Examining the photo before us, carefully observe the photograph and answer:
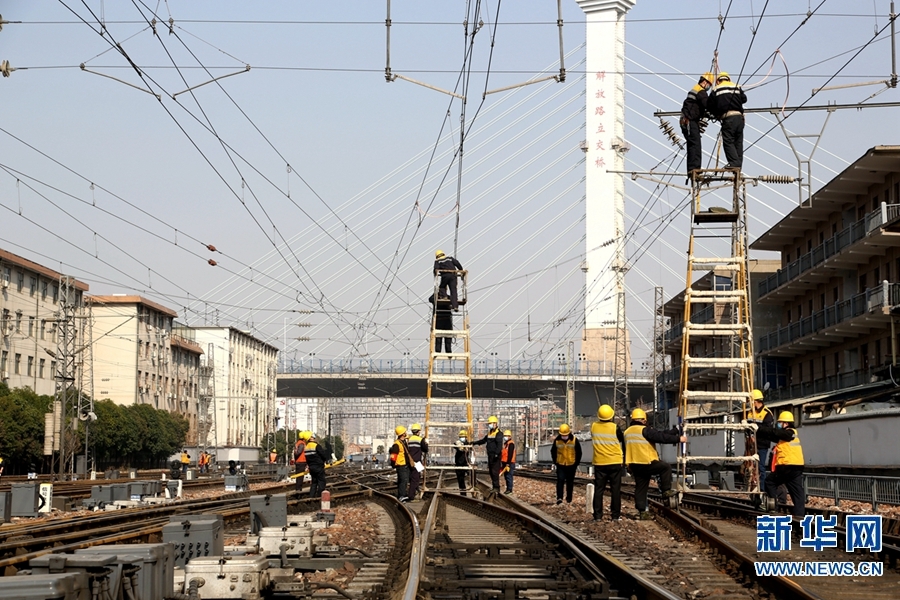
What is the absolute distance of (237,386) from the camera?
136 metres

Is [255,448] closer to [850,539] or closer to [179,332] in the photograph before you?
[179,332]

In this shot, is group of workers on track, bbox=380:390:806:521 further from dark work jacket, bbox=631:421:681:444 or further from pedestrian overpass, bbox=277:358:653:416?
pedestrian overpass, bbox=277:358:653:416

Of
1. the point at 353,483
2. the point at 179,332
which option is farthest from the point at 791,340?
the point at 179,332

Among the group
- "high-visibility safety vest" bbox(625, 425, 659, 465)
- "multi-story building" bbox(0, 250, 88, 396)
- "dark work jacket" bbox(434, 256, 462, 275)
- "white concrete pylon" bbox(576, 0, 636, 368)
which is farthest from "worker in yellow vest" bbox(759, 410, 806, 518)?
"white concrete pylon" bbox(576, 0, 636, 368)

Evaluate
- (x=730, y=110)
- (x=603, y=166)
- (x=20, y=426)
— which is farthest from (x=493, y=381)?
(x=730, y=110)

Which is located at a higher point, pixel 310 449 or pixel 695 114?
pixel 695 114

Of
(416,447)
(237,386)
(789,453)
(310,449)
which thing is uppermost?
(237,386)

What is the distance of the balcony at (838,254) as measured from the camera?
49.8m

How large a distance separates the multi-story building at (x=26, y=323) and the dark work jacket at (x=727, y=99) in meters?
59.8

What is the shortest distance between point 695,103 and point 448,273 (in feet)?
37.0

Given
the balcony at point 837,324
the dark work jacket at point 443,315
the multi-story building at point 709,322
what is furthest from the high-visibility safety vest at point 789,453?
the multi-story building at point 709,322

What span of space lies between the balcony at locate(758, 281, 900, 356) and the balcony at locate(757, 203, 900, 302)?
208 cm

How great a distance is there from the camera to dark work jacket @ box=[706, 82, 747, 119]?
21.5m

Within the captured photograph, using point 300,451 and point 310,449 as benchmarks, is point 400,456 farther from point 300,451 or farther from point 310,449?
point 300,451
